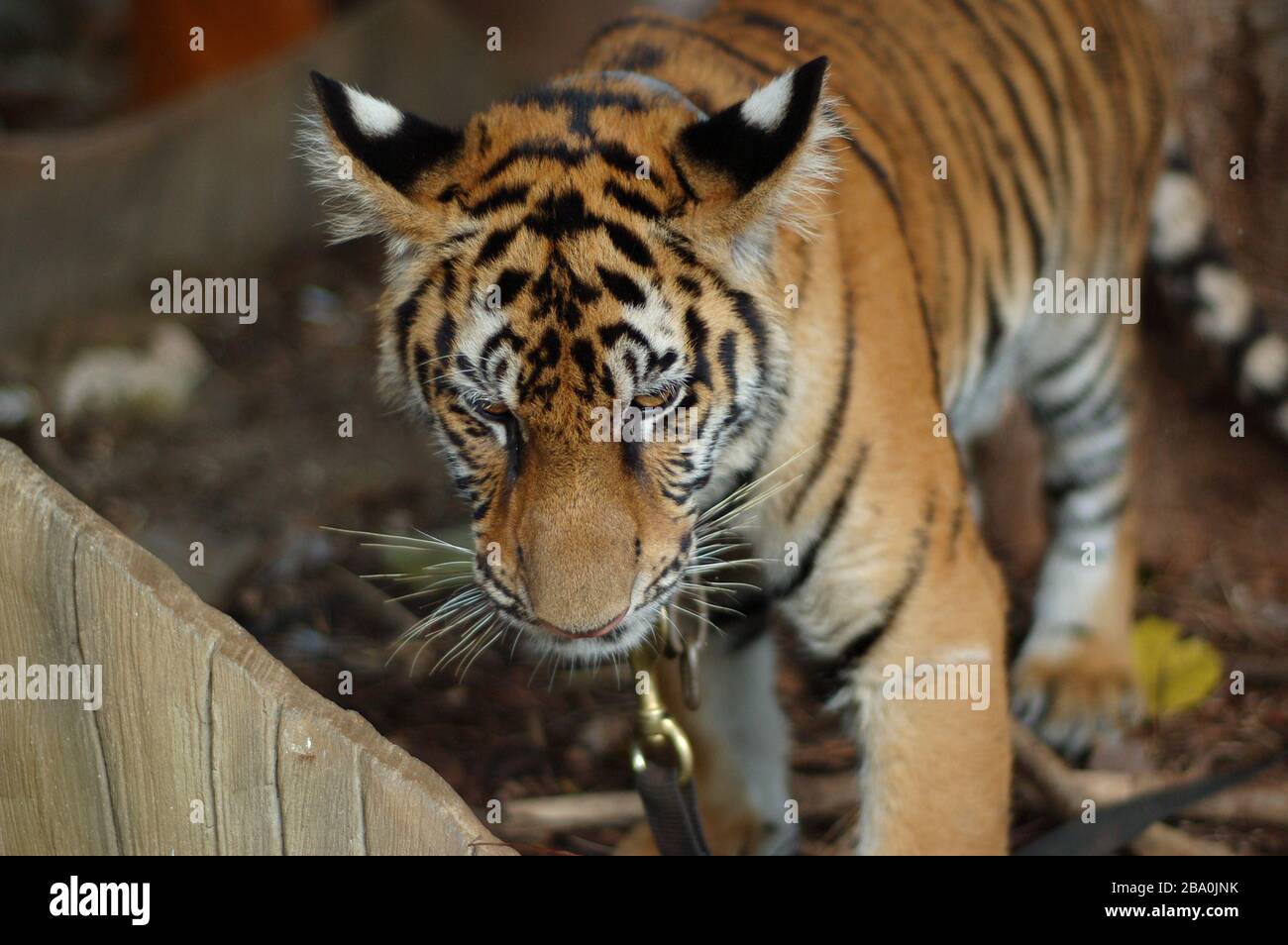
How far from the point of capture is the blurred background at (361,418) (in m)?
3.41

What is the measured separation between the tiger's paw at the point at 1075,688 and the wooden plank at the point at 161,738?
232cm

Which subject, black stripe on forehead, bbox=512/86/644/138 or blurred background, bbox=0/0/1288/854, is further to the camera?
blurred background, bbox=0/0/1288/854

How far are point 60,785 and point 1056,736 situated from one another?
251 cm

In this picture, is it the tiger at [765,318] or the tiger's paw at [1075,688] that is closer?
the tiger at [765,318]

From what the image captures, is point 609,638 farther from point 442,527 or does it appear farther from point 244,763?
point 442,527

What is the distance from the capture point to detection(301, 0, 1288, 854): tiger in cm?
194

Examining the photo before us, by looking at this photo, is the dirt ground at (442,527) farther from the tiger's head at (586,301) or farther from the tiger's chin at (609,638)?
the tiger's chin at (609,638)

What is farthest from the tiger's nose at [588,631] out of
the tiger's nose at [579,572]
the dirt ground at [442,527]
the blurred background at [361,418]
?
the blurred background at [361,418]

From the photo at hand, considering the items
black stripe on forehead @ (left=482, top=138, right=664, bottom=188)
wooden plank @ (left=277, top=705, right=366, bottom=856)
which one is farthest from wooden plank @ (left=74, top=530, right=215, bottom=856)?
black stripe on forehead @ (left=482, top=138, right=664, bottom=188)

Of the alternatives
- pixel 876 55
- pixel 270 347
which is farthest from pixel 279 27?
pixel 876 55

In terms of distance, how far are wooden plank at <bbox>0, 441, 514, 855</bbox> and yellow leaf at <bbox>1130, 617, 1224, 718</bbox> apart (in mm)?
2476

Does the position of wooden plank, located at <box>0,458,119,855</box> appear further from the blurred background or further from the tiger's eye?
the blurred background
